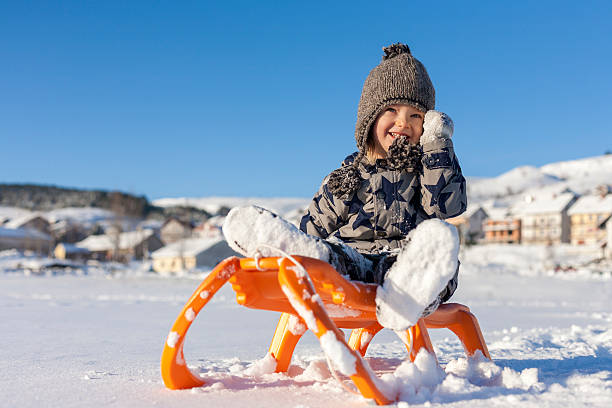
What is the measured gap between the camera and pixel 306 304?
135cm

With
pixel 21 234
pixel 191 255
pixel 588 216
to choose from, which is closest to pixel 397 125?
pixel 191 255

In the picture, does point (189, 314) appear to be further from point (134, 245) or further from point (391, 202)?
point (134, 245)

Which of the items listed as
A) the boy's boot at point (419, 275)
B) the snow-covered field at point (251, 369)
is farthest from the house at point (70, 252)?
the boy's boot at point (419, 275)

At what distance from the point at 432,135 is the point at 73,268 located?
101ft

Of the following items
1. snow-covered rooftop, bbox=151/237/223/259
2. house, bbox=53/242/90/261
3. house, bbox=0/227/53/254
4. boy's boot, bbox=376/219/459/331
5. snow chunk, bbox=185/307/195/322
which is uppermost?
boy's boot, bbox=376/219/459/331

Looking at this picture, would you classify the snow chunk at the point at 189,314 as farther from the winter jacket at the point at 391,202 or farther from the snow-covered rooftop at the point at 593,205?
the snow-covered rooftop at the point at 593,205

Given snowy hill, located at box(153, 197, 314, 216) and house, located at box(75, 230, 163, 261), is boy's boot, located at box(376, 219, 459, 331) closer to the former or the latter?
house, located at box(75, 230, 163, 261)

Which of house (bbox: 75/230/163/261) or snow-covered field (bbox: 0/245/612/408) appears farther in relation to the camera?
house (bbox: 75/230/163/261)

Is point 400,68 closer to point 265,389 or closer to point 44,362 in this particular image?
point 265,389

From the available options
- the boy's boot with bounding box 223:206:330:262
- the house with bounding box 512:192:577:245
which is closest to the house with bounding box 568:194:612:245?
the house with bounding box 512:192:577:245

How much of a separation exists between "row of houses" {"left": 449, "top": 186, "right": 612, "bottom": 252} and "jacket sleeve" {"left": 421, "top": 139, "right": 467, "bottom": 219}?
1480 inches

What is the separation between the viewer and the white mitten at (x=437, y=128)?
198 centimetres

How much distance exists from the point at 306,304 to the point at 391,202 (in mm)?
803

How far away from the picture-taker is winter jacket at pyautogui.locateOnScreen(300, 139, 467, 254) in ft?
6.41
